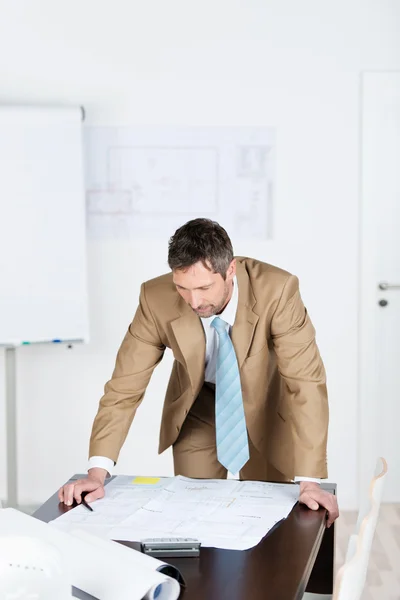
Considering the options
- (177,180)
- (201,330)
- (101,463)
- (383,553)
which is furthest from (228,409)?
(177,180)

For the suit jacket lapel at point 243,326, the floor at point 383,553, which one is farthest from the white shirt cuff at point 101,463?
the floor at point 383,553

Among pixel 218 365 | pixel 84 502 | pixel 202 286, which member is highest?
pixel 202 286

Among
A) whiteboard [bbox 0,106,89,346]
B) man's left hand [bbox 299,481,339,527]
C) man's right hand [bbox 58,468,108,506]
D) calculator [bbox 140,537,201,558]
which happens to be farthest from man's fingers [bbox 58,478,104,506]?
whiteboard [bbox 0,106,89,346]

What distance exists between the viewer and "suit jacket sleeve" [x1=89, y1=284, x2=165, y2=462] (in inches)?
85.1

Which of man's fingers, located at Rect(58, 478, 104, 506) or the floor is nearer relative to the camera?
man's fingers, located at Rect(58, 478, 104, 506)

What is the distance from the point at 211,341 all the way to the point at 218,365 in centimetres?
10

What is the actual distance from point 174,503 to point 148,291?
0.61 meters

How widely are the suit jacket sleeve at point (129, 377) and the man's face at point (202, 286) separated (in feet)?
0.80

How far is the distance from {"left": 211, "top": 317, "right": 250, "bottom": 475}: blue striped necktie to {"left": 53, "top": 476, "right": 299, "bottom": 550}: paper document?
0.49ft

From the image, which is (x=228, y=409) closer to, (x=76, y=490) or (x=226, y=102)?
(x=76, y=490)

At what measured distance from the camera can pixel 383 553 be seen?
3346mm

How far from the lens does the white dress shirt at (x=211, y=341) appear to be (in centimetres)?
209

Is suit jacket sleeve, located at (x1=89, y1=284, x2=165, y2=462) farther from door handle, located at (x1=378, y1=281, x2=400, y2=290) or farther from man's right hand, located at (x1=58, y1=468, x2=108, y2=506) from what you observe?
door handle, located at (x1=378, y1=281, x2=400, y2=290)

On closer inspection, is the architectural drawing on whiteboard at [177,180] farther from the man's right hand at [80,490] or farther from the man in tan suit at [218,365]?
the man's right hand at [80,490]
